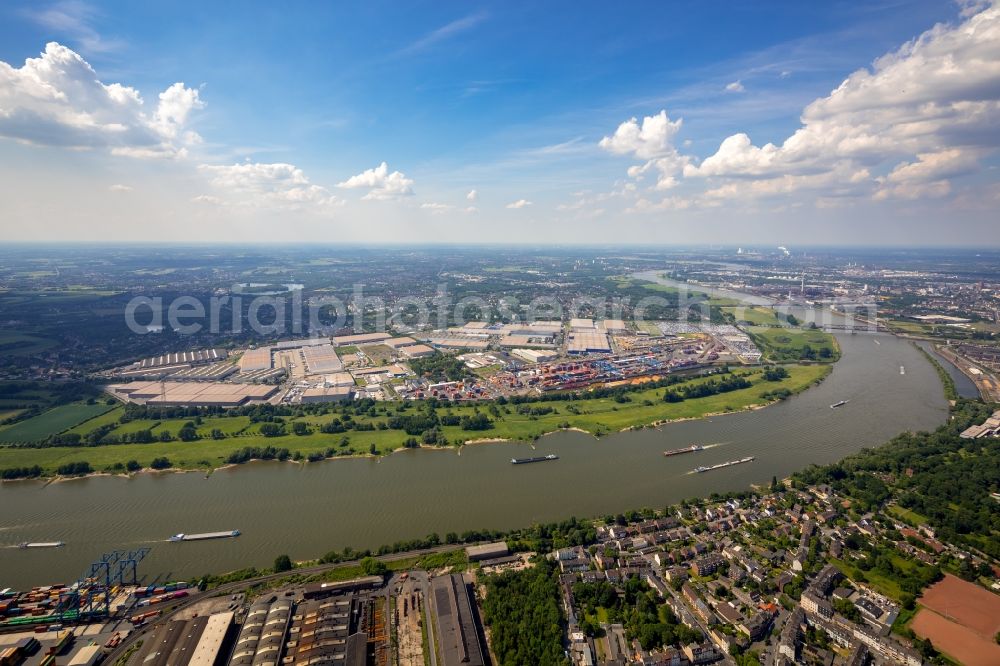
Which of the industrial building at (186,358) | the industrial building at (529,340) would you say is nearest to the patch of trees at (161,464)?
the industrial building at (186,358)

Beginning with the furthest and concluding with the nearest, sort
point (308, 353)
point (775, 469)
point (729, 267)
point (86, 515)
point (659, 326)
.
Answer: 1. point (729, 267)
2. point (659, 326)
3. point (308, 353)
4. point (775, 469)
5. point (86, 515)

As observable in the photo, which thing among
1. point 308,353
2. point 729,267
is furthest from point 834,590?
point 729,267

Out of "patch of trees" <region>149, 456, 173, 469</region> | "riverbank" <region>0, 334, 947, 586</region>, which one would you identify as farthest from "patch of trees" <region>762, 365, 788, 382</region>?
"patch of trees" <region>149, 456, 173, 469</region>

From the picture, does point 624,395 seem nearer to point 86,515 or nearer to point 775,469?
point 775,469

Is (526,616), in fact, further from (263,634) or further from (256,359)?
(256,359)

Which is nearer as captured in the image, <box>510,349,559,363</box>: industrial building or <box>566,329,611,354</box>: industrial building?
<box>510,349,559,363</box>: industrial building

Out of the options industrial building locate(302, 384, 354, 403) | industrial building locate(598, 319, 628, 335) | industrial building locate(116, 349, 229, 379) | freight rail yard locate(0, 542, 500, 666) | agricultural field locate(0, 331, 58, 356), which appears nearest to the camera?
freight rail yard locate(0, 542, 500, 666)

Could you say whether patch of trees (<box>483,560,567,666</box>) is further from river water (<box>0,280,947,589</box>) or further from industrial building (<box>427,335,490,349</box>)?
industrial building (<box>427,335,490,349</box>)
